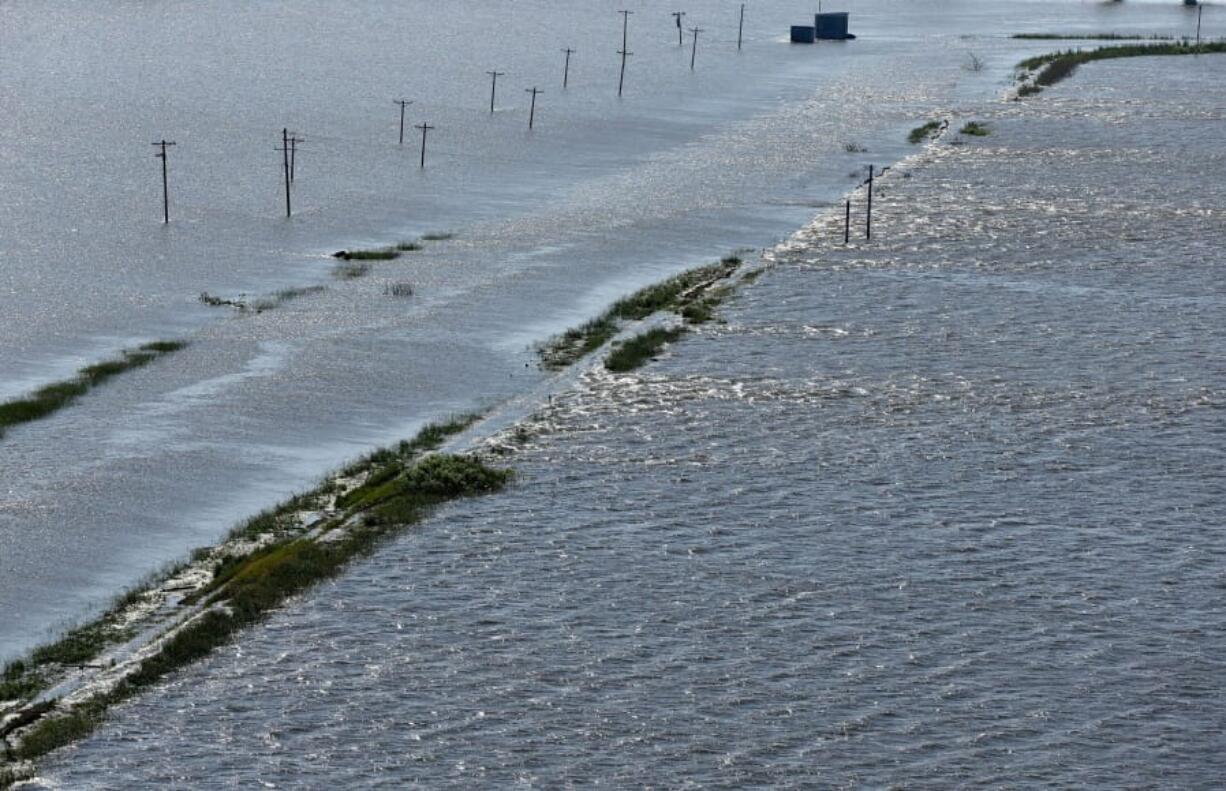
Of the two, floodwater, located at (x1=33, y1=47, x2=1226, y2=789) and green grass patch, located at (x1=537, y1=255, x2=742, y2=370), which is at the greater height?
green grass patch, located at (x1=537, y1=255, x2=742, y2=370)

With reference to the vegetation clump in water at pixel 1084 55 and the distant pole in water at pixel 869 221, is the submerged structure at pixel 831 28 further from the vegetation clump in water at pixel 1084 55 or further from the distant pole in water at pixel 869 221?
the distant pole in water at pixel 869 221

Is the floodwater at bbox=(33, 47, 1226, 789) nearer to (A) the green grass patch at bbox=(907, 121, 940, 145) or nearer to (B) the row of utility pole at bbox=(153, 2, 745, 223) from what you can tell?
(B) the row of utility pole at bbox=(153, 2, 745, 223)

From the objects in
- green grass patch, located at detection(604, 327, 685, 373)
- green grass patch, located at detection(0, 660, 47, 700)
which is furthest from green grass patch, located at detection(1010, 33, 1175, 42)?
green grass patch, located at detection(0, 660, 47, 700)

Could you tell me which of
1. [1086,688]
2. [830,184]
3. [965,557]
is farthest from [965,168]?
[1086,688]

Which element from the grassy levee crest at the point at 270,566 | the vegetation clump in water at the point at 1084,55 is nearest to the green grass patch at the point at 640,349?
the grassy levee crest at the point at 270,566

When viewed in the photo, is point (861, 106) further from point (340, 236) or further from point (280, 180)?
point (340, 236)

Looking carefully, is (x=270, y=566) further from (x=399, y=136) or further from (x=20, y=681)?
(x=399, y=136)
